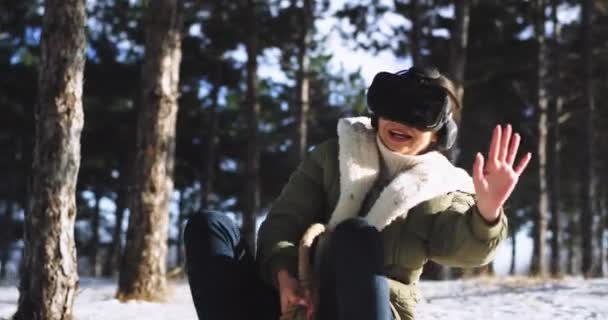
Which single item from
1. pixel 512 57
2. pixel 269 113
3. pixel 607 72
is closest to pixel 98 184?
pixel 269 113

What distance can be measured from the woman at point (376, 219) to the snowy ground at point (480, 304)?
9.56ft

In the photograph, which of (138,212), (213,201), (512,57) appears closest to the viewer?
(138,212)

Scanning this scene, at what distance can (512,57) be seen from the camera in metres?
15.6

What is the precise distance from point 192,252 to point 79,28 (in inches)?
102

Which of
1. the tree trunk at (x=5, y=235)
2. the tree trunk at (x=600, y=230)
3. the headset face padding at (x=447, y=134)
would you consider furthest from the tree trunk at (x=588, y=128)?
the tree trunk at (x=5, y=235)

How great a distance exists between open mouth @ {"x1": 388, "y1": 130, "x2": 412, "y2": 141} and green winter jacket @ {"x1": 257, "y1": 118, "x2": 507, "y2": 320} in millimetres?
82

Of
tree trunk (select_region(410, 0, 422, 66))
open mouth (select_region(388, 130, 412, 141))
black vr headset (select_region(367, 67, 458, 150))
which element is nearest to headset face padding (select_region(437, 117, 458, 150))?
black vr headset (select_region(367, 67, 458, 150))

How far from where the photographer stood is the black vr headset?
6.72 ft

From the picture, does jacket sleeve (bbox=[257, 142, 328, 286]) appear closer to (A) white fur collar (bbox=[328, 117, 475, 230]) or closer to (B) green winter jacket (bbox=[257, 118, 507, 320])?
(B) green winter jacket (bbox=[257, 118, 507, 320])

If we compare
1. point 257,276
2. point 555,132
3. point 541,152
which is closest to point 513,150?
point 257,276

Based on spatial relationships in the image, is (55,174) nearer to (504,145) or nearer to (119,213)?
(504,145)

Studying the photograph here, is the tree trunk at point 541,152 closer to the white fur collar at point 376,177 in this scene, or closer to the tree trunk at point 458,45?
the tree trunk at point 458,45

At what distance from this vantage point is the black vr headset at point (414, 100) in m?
2.05

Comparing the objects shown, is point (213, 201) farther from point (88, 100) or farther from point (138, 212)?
point (138, 212)
